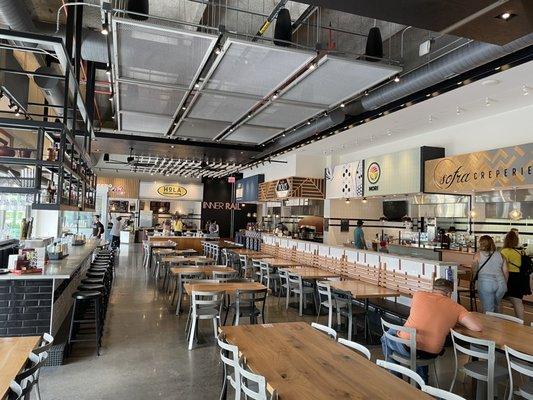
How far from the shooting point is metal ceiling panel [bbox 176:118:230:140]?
7.67 metres

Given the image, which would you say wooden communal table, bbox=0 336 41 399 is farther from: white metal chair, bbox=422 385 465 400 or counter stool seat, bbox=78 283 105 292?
counter stool seat, bbox=78 283 105 292

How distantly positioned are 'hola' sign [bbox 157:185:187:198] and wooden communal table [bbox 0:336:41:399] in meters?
18.4

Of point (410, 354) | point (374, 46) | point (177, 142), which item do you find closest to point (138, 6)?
point (374, 46)

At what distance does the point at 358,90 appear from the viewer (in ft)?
18.4

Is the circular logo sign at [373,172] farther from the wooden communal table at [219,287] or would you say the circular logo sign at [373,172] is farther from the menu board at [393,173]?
the wooden communal table at [219,287]

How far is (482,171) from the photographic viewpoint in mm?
6742

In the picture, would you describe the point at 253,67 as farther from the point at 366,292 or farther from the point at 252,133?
the point at 252,133

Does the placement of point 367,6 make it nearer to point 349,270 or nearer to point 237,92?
point 237,92

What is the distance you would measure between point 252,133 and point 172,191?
1328 cm

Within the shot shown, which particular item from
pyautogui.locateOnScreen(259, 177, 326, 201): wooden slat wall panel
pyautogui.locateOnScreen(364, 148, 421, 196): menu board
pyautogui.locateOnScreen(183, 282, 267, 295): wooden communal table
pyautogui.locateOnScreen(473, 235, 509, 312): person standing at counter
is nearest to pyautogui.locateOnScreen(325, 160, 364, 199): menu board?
pyautogui.locateOnScreen(259, 177, 326, 201): wooden slat wall panel

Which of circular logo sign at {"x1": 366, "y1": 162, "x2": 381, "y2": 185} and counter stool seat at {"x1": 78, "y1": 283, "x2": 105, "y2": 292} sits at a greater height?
circular logo sign at {"x1": 366, "y1": 162, "x2": 381, "y2": 185}

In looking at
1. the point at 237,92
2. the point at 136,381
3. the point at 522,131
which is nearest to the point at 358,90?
the point at 237,92

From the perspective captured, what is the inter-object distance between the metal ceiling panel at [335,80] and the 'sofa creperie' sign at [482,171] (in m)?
2.76

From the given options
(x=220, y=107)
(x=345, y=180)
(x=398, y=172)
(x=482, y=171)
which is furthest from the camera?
(x=345, y=180)
